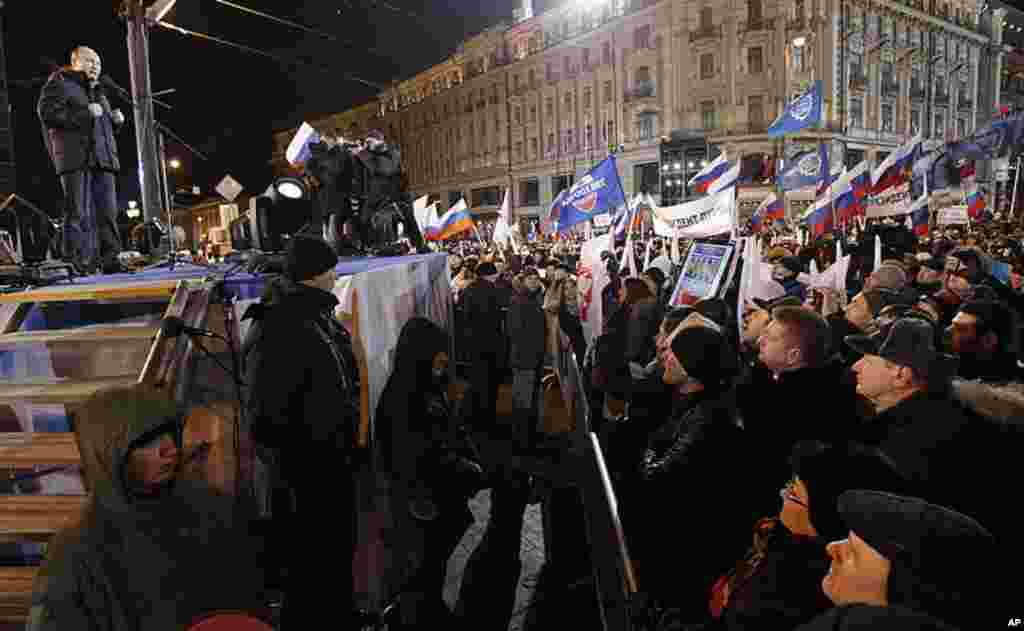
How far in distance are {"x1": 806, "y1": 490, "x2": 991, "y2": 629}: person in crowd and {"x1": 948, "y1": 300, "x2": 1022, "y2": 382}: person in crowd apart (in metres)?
3.27

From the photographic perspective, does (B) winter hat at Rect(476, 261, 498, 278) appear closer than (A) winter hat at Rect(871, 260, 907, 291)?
No

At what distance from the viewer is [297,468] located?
9.11 feet

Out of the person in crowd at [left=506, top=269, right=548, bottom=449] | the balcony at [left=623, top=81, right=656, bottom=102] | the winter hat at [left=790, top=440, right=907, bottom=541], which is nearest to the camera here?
the winter hat at [left=790, top=440, right=907, bottom=541]

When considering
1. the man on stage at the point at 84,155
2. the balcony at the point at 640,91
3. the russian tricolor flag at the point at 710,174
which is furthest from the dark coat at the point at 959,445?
the balcony at the point at 640,91

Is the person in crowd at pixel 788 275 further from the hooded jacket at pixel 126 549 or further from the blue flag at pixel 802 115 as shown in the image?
the hooded jacket at pixel 126 549

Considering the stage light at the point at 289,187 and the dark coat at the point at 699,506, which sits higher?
the stage light at the point at 289,187

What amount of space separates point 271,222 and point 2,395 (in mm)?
3141

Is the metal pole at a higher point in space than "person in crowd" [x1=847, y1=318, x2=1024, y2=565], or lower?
higher

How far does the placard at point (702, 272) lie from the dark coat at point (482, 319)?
216 cm

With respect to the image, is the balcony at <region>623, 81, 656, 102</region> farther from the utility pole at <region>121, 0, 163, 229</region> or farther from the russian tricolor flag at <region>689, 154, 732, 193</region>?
the utility pole at <region>121, 0, 163, 229</region>

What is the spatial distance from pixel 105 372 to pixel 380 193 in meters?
4.51

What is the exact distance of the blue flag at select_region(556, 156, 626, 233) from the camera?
9953mm

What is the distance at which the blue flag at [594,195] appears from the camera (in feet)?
32.7

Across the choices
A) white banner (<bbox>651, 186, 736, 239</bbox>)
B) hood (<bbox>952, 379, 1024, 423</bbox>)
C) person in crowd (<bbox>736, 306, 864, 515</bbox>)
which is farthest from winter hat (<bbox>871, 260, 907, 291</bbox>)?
person in crowd (<bbox>736, 306, 864, 515</bbox>)
